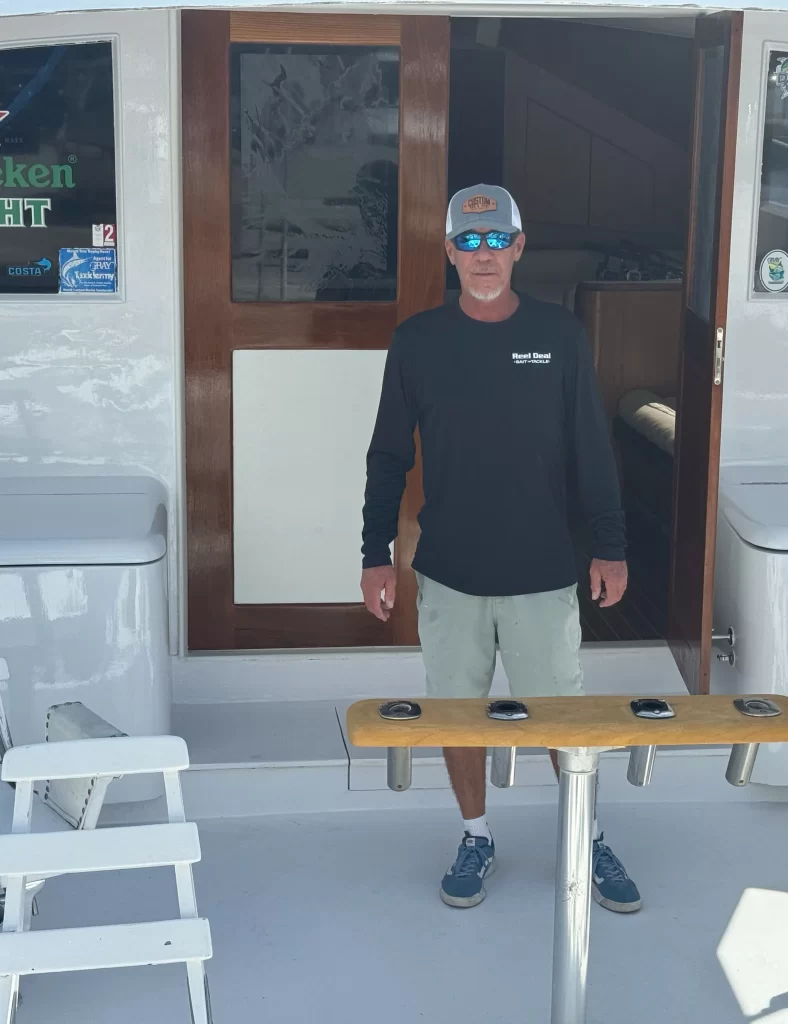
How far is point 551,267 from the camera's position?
9266mm

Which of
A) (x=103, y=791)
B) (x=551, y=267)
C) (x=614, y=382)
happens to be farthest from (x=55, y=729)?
(x=551, y=267)

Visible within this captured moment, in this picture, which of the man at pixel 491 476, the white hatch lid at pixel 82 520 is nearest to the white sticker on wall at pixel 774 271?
the man at pixel 491 476

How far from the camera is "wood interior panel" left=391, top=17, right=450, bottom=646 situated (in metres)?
3.81

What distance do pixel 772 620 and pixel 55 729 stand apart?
6.23ft

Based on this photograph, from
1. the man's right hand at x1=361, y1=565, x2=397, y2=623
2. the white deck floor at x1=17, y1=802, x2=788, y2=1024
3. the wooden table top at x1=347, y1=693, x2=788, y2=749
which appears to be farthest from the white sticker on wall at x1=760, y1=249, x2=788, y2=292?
the wooden table top at x1=347, y1=693, x2=788, y2=749

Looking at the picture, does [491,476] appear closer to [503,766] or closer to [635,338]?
[503,766]

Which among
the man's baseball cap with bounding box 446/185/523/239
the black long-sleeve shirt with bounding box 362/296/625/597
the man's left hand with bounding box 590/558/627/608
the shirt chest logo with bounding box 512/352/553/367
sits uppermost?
the man's baseball cap with bounding box 446/185/523/239

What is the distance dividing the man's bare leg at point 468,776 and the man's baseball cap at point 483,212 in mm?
1188

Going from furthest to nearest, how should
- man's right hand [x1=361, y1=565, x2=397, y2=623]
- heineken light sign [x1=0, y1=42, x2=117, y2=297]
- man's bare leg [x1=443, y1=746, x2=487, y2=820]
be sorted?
heineken light sign [x1=0, y1=42, x2=117, y2=297] → man's bare leg [x1=443, y1=746, x2=487, y2=820] → man's right hand [x1=361, y1=565, x2=397, y2=623]

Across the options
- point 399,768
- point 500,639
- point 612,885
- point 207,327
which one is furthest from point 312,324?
point 399,768

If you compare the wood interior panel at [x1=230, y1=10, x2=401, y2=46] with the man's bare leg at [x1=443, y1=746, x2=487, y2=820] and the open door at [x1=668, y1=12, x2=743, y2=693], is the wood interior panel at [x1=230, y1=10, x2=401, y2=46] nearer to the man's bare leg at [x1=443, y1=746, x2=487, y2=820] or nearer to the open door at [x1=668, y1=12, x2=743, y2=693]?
the open door at [x1=668, y1=12, x2=743, y2=693]

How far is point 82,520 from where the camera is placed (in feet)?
11.7

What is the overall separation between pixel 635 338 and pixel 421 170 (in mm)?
2672

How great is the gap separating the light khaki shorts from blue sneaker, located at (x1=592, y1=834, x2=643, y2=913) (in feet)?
1.39
